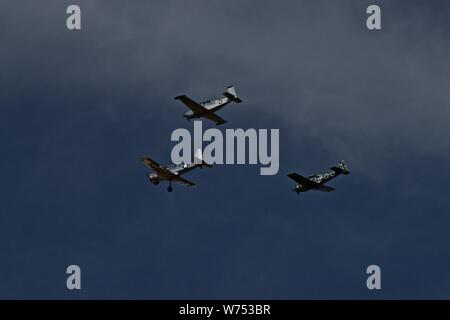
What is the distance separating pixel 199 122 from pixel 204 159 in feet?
22.1

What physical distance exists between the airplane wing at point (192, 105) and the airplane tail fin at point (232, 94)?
4.19m

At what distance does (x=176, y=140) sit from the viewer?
167 meters

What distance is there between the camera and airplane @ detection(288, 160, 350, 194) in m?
190

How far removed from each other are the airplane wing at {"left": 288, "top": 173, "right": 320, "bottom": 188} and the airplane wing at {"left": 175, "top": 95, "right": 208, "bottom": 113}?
16.2 m

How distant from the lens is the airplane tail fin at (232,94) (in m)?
184

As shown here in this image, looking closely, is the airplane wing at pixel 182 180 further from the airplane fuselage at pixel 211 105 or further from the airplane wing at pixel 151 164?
the airplane fuselage at pixel 211 105

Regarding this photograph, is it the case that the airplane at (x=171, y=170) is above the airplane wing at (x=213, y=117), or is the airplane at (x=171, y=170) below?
below

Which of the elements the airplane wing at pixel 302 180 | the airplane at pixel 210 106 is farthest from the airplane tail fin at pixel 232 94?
the airplane wing at pixel 302 180

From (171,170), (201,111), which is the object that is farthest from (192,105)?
(171,170)

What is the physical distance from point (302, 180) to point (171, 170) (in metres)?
21.4

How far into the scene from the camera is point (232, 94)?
604 ft

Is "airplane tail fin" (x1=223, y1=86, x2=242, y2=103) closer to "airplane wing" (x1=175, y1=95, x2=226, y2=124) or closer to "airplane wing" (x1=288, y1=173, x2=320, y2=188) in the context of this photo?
"airplane wing" (x1=175, y1=95, x2=226, y2=124)
